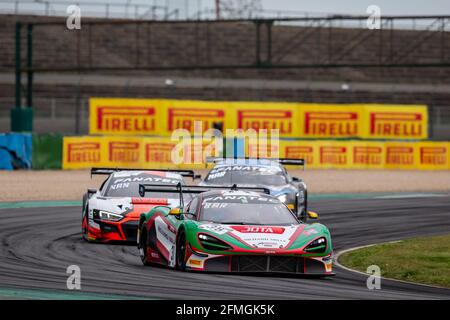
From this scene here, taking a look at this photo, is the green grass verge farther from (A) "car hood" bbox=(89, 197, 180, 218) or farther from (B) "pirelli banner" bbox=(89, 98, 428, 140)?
(B) "pirelli banner" bbox=(89, 98, 428, 140)

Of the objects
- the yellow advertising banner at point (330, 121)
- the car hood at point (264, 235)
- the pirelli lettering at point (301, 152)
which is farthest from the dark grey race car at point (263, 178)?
the yellow advertising banner at point (330, 121)

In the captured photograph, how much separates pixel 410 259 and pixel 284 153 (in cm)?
2416

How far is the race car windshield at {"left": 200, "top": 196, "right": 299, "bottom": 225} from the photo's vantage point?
49.4 feet

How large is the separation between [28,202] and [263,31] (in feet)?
130

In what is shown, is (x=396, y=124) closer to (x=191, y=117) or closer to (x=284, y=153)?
(x=284, y=153)

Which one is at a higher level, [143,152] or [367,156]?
[143,152]

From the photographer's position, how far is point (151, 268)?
15.1m

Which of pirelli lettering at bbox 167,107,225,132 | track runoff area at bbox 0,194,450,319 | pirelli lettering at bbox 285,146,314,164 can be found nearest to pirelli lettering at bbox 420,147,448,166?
pirelli lettering at bbox 285,146,314,164

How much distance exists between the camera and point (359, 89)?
61.5 meters

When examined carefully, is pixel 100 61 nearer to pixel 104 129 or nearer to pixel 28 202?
pixel 104 129

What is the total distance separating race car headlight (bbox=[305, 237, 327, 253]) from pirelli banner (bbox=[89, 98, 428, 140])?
27411mm

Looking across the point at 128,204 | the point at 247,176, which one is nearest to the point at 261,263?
the point at 128,204

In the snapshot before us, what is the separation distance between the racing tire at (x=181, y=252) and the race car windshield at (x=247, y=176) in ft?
27.5
